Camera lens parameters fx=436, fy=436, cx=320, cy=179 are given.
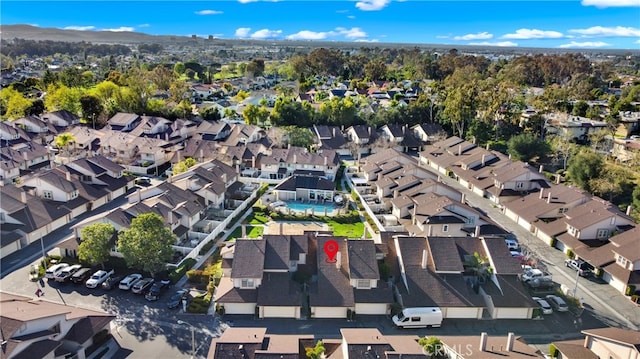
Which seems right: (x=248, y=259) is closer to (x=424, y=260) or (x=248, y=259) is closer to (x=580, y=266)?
(x=424, y=260)

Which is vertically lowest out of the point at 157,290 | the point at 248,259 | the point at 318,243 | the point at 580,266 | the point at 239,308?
Result: the point at 580,266

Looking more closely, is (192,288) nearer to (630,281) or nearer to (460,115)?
(630,281)

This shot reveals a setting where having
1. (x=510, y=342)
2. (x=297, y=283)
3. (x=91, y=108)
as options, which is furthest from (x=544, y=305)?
(x=91, y=108)

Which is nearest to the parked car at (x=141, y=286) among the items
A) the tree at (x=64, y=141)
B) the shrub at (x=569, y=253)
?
the shrub at (x=569, y=253)

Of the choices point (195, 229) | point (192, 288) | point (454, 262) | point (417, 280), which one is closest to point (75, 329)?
point (192, 288)

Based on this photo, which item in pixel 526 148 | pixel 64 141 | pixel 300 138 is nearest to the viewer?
pixel 64 141

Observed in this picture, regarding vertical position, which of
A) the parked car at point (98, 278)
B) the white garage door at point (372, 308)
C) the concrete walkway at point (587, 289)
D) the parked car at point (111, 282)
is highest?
the parked car at point (98, 278)

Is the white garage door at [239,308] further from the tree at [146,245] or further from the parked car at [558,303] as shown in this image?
the parked car at [558,303]
